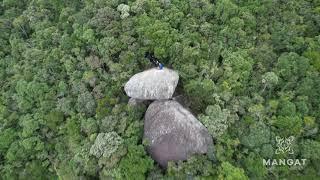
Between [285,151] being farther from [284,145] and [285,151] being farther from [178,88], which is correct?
[178,88]

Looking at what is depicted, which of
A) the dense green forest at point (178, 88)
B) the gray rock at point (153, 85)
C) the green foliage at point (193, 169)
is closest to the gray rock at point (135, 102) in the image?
the gray rock at point (153, 85)

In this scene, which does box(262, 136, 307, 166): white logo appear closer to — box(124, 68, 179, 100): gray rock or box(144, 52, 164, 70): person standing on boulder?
box(124, 68, 179, 100): gray rock

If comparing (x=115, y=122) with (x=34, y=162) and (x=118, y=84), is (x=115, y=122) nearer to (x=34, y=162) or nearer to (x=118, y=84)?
(x=118, y=84)

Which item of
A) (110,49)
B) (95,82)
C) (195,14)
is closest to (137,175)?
(95,82)

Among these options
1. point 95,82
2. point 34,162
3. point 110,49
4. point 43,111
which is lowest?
point 34,162

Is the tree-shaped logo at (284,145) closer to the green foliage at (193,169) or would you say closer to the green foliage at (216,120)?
the green foliage at (216,120)
